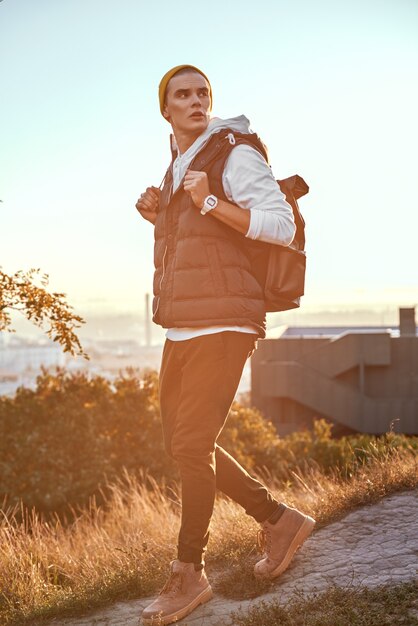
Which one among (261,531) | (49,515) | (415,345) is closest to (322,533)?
(261,531)

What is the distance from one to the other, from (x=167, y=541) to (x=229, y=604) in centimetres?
140

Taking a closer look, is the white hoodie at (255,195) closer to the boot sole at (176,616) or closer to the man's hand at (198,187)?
the man's hand at (198,187)

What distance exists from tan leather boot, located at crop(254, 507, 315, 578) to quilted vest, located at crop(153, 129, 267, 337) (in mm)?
1099

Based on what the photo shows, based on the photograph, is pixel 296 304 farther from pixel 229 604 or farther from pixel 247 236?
pixel 229 604

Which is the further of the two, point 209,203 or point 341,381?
point 341,381

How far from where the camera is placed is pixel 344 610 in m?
3.67

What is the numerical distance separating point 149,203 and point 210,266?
0.72 metres

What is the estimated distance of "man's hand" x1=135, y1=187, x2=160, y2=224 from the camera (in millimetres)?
4234

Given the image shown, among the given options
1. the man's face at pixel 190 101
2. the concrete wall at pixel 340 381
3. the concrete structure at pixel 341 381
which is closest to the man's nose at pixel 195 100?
the man's face at pixel 190 101

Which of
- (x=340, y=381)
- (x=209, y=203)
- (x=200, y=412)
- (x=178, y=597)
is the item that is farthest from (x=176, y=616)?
(x=340, y=381)

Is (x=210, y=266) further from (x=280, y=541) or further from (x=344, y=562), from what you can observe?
(x=344, y=562)

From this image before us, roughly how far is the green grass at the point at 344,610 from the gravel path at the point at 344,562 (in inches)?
4.7

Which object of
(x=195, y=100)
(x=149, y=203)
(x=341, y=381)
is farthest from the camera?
(x=341, y=381)

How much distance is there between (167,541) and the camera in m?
5.46
